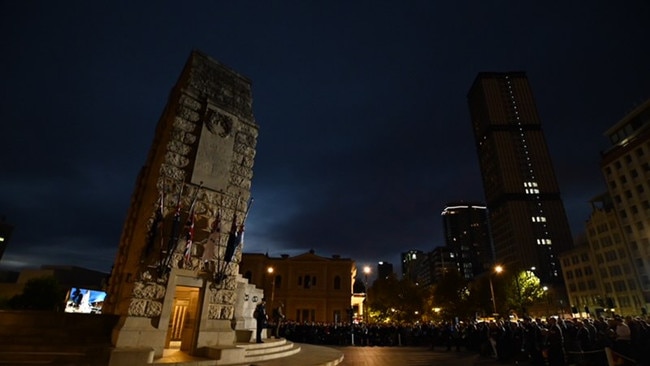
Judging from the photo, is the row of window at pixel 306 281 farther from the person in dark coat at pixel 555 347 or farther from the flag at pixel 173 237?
the flag at pixel 173 237

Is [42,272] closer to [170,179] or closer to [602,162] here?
[170,179]

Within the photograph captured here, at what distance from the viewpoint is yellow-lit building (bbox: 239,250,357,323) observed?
4856 centimetres

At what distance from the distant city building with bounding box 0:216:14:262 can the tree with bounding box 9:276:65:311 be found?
122 feet

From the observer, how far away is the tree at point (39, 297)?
3253 centimetres

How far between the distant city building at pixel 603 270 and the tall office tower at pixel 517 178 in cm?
2201

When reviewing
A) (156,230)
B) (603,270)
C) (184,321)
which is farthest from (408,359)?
(603,270)

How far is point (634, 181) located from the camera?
53094 mm

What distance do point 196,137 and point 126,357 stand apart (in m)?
8.52

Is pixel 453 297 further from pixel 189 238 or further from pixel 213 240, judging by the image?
pixel 189 238

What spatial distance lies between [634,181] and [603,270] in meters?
19.5

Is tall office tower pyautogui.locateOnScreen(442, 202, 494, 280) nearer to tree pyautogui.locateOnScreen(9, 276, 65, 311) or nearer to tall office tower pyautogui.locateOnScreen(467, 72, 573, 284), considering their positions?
tall office tower pyautogui.locateOnScreen(467, 72, 573, 284)

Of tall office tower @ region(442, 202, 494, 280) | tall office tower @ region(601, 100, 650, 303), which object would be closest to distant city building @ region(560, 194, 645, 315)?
tall office tower @ region(601, 100, 650, 303)

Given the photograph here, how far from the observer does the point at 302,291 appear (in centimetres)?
4950

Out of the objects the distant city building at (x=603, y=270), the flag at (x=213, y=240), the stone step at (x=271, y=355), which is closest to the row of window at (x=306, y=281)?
the stone step at (x=271, y=355)
